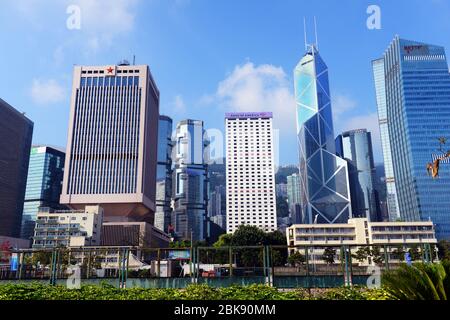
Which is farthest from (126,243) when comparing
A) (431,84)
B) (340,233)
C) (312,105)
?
(431,84)

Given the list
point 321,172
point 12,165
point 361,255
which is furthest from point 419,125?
point 12,165

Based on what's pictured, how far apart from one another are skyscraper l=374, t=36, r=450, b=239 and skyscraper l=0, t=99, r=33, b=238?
168 meters

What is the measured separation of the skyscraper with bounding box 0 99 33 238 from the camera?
15800 cm

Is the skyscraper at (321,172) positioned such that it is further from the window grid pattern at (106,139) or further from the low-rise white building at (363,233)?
the window grid pattern at (106,139)

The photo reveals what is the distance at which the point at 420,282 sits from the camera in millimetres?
8469

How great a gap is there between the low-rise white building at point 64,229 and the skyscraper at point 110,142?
1291 cm

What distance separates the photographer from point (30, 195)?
628ft

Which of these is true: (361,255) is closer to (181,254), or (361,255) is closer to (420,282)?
(420,282)

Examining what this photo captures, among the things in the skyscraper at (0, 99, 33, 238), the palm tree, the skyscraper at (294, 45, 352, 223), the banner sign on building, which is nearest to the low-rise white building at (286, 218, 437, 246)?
the banner sign on building

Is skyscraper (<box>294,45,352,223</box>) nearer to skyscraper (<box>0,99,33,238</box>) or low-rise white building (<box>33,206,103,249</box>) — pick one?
low-rise white building (<box>33,206,103,249</box>)

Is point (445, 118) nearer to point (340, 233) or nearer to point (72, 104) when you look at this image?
point (340, 233)

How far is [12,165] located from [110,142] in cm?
6931

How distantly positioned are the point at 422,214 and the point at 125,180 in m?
116

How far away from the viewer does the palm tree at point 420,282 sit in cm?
828
